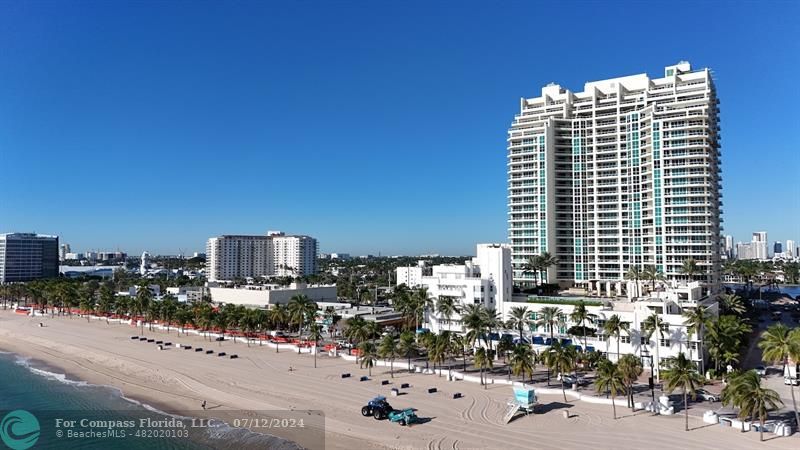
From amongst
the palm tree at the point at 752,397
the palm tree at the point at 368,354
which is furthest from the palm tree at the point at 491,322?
the palm tree at the point at 752,397

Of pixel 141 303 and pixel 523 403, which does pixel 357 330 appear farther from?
pixel 141 303

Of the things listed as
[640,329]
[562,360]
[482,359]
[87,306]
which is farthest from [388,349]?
[87,306]

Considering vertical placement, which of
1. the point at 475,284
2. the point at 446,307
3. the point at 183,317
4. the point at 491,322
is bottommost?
the point at 183,317

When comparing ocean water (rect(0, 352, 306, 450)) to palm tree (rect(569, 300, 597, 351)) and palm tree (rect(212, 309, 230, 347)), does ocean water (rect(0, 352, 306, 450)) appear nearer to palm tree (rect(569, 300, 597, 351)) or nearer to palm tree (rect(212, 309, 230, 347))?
palm tree (rect(212, 309, 230, 347))

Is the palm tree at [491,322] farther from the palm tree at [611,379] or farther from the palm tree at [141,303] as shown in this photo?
the palm tree at [141,303]

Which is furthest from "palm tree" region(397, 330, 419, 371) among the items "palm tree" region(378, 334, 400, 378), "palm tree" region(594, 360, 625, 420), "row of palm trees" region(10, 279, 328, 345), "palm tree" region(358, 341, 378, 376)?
"palm tree" region(594, 360, 625, 420)
